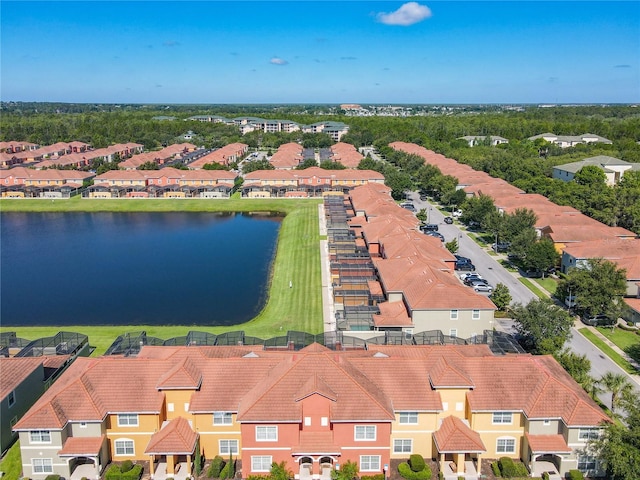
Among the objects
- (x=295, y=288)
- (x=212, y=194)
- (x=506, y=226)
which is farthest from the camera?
(x=212, y=194)

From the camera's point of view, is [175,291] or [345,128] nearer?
[175,291]

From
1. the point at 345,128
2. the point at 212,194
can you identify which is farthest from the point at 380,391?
the point at 345,128

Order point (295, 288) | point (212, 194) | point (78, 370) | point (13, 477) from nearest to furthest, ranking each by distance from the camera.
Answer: point (13, 477) < point (78, 370) < point (295, 288) < point (212, 194)

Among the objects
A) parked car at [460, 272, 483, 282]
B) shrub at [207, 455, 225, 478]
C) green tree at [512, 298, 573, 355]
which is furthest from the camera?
parked car at [460, 272, 483, 282]

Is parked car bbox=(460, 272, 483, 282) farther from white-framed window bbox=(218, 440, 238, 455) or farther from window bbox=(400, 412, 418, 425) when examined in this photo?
white-framed window bbox=(218, 440, 238, 455)

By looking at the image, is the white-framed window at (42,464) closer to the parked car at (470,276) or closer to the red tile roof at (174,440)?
the red tile roof at (174,440)

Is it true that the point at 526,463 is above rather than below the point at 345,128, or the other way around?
below

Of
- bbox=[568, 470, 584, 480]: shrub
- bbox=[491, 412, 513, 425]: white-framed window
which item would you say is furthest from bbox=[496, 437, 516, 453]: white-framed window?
bbox=[568, 470, 584, 480]: shrub

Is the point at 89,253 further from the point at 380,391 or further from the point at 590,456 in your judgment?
the point at 590,456
